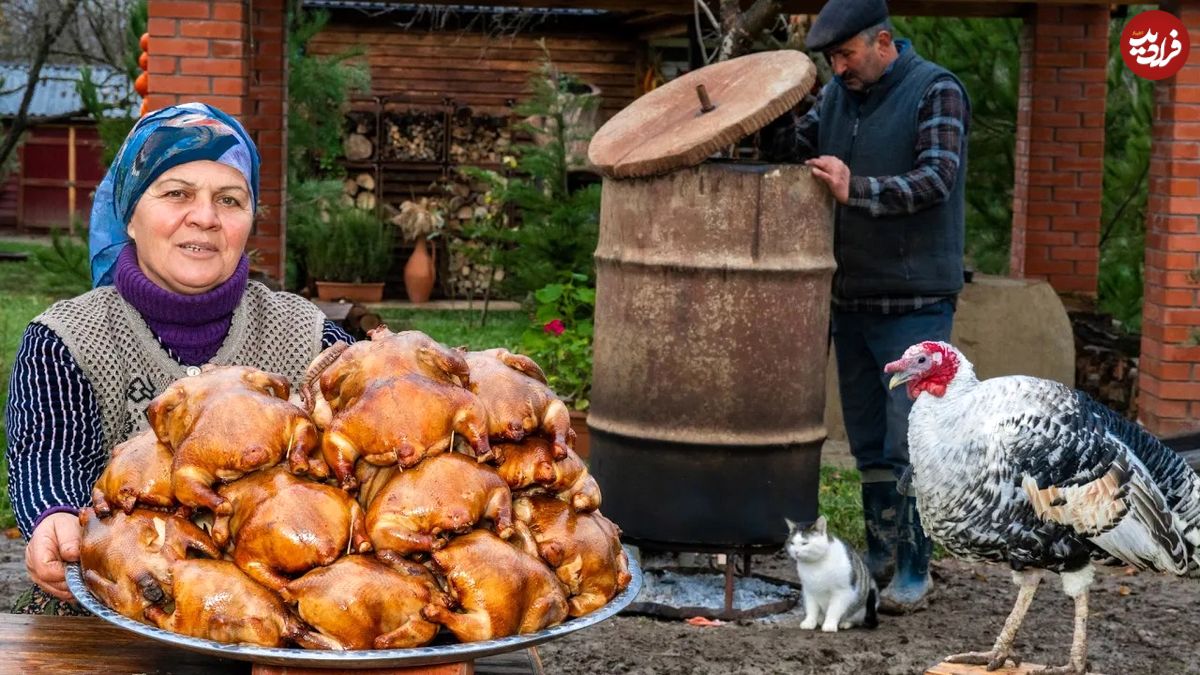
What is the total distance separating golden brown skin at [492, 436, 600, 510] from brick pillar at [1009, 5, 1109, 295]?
846 cm

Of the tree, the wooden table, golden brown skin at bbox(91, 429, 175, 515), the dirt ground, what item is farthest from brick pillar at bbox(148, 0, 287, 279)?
golden brown skin at bbox(91, 429, 175, 515)

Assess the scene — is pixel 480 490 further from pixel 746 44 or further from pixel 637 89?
pixel 637 89

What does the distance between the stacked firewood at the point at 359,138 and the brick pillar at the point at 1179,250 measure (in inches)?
387

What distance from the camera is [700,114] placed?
→ 5145mm

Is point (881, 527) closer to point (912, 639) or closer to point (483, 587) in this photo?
point (912, 639)

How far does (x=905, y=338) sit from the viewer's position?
5.25 meters

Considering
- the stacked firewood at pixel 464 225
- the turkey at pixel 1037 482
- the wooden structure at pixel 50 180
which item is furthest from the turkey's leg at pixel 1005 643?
the wooden structure at pixel 50 180

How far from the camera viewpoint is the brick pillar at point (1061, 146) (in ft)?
31.7

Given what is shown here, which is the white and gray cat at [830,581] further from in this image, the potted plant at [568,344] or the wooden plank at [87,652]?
the wooden plank at [87,652]

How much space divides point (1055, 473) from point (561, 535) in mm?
2229

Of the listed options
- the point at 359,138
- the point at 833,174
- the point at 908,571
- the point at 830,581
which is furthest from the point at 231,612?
the point at 359,138

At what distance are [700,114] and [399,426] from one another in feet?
11.7

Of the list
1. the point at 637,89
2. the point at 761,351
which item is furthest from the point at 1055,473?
the point at 637,89

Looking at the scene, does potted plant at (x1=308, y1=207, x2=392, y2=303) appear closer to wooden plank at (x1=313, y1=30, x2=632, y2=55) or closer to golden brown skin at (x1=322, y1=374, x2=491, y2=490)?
wooden plank at (x1=313, y1=30, x2=632, y2=55)
